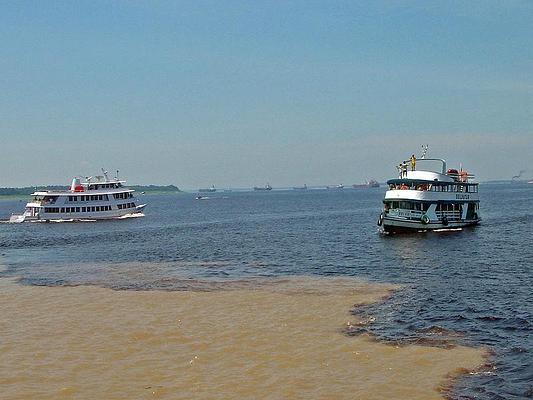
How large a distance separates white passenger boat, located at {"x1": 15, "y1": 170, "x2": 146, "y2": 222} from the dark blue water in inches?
912

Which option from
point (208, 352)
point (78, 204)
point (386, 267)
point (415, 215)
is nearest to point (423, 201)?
point (415, 215)

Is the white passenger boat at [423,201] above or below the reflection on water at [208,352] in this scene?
above

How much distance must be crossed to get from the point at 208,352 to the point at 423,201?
49.5m

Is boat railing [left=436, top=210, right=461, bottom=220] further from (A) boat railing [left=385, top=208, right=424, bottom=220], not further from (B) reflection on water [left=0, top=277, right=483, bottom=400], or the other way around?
(B) reflection on water [left=0, top=277, right=483, bottom=400]

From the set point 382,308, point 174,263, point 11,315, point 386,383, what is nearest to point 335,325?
point 382,308

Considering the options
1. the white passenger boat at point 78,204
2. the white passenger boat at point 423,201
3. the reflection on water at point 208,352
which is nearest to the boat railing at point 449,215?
the white passenger boat at point 423,201

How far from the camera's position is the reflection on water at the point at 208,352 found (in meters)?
15.3

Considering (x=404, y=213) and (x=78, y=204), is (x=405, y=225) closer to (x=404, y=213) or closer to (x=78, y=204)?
(x=404, y=213)

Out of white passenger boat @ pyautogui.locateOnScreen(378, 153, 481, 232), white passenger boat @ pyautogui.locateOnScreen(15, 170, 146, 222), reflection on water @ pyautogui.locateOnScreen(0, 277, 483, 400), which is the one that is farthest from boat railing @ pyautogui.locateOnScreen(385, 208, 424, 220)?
white passenger boat @ pyautogui.locateOnScreen(15, 170, 146, 222)

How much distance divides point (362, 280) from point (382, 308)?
8.22 metres

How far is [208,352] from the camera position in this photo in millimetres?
18781

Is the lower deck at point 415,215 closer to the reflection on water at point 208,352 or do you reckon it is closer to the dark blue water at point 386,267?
the dark blue water at point 386,267

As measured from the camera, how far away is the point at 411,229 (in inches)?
2542

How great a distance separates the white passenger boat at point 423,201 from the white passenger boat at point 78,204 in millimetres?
60813
